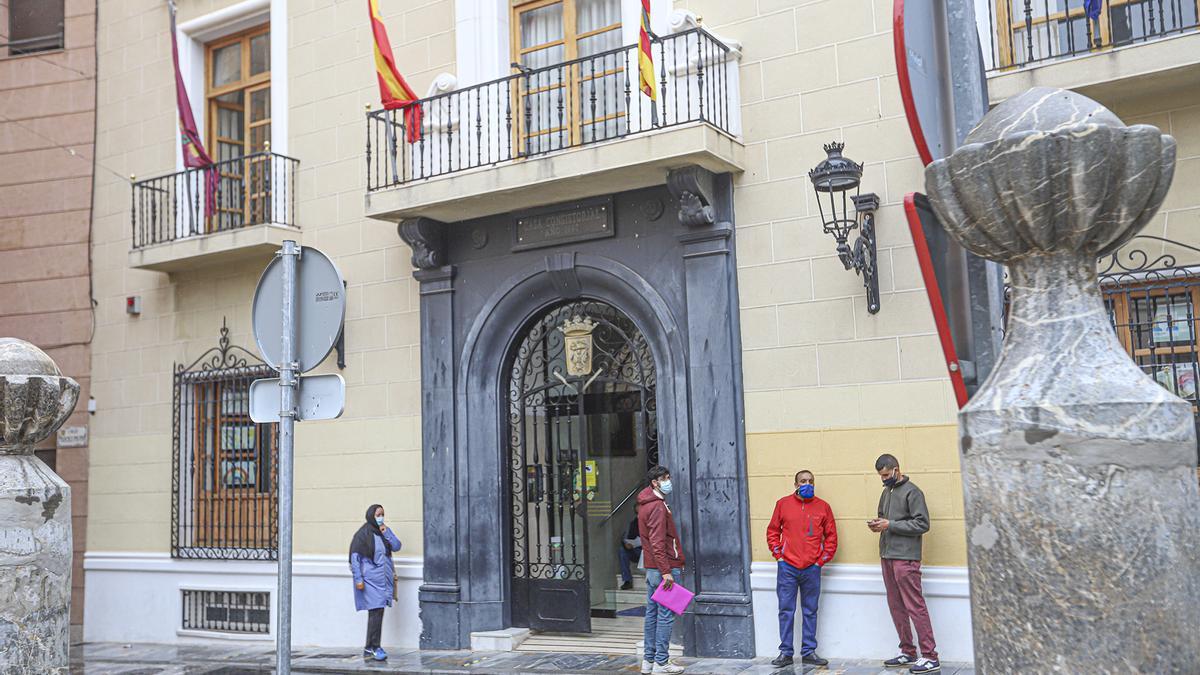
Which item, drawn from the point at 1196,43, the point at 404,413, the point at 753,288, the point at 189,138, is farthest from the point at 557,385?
the point at 1196,43

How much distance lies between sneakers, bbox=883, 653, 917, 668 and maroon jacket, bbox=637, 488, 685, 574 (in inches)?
71.6

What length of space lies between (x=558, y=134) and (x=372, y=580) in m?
4.77

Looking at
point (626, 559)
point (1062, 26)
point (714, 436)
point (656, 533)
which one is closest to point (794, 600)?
point (656, 533)

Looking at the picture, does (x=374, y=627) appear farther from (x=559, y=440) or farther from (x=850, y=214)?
(x=850, y=214)

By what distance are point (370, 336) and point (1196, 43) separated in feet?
27.1

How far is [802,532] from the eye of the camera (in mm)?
9352

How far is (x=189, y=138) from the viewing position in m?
13.1

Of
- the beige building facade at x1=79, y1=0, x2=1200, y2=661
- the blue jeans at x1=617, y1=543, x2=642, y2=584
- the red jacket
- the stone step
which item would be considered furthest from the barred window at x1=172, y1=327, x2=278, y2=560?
the red jacket

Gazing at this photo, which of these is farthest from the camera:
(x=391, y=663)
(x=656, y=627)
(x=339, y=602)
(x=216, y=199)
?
(x=216, y=199)

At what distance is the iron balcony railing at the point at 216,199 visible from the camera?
1311 cm

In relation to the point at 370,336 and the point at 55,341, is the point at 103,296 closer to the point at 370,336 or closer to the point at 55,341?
the point at 55,341

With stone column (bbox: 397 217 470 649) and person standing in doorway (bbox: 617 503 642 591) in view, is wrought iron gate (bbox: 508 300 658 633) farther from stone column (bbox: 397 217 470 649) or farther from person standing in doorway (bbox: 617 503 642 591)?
person standing in doorway (bbox: 617 503 642 591)

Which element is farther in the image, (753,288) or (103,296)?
(103,296)

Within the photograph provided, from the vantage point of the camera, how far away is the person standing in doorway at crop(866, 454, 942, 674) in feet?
28.9
